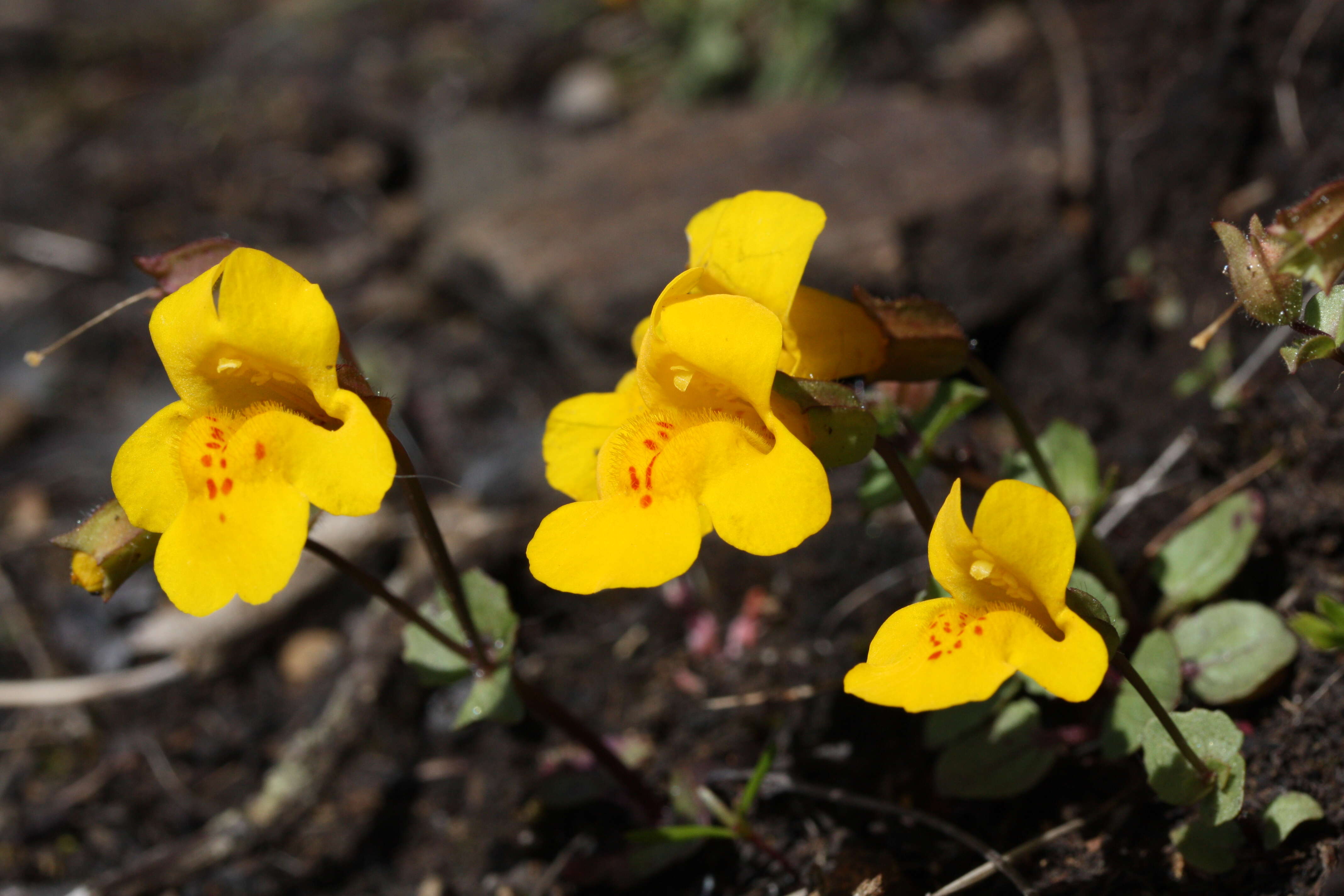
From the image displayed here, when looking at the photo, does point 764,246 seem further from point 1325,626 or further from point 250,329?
point 1325,626

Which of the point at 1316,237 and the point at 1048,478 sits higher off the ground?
the point at 1316,237

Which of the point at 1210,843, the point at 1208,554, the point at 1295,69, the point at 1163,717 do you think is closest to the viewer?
the point at 1163,717

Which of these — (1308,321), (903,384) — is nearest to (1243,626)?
(1308,321)

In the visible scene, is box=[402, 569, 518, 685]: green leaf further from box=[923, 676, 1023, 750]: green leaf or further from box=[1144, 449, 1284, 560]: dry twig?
box=[1144, 449, 1284, 560]: dry twig

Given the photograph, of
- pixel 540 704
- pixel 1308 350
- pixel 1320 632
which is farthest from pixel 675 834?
pixel 1308 350

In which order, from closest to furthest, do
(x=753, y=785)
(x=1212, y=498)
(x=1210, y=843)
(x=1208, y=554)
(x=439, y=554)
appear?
(x=1210, y=843), (x=439, y=554), (x=753, y=785), (x=1208, y=554), (x=1212, y=498)

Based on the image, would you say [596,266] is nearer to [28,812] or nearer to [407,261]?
[407,261]

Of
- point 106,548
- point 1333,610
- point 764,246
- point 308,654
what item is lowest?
point 308,654

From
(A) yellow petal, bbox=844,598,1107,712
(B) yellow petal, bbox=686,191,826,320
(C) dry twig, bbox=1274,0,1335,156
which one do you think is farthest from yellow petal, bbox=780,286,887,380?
(C) dry twig, bbox=1274,0,1335,156
